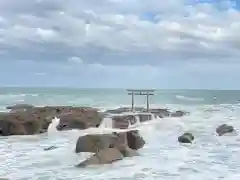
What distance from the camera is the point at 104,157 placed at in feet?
56.7

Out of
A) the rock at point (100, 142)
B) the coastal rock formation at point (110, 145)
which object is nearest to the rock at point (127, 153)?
the coastal rock formation at point (110, 145)

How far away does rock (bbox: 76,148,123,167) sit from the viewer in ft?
55.1

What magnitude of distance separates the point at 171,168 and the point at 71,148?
275 inches

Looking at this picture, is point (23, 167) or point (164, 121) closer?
point (23, 167)

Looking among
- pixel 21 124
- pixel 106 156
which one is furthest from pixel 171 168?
pixel 21 124

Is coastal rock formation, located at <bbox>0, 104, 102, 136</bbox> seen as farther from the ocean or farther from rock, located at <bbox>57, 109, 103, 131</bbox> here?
the ocean

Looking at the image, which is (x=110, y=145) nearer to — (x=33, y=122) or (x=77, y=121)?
(x=33, y=122)

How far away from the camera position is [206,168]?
56.6 feet

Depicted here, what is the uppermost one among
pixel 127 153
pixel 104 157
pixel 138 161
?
pixel 104 157

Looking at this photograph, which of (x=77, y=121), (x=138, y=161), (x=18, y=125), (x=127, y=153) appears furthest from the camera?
(x=77, y=121)

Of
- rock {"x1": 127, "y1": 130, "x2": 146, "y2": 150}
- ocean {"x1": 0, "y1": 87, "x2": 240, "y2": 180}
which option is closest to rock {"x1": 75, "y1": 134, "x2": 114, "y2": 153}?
ocean {"x1": 0, "y1": 87, "x2": 240, "y2": 180}

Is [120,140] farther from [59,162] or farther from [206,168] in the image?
[206,168]

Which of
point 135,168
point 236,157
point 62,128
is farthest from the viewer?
point 62,128

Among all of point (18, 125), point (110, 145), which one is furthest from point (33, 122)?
point (110, 145)
